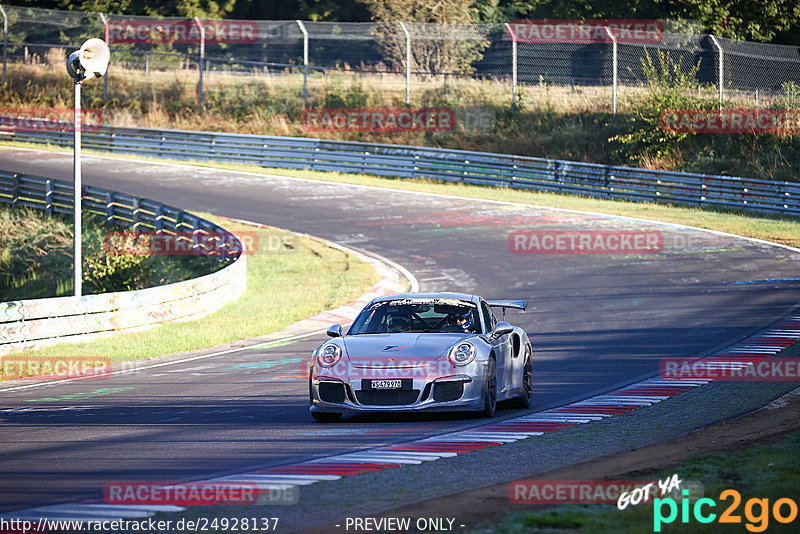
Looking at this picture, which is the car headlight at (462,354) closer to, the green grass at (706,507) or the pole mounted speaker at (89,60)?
the green grass at (706,507)

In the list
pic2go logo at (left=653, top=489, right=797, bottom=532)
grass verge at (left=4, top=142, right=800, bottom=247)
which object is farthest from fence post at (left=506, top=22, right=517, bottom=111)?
pic2go logo at (left=653, top=489, right=797, bottom=532)

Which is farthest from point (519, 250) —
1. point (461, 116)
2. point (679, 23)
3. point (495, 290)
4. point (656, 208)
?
point (679, 23)

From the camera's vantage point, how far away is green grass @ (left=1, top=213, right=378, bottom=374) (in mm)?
17281

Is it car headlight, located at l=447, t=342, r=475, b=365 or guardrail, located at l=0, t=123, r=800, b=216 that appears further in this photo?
guardrail, located at l=0, t=123, r=800, b=216

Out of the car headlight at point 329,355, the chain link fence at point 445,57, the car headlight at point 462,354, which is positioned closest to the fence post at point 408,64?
the chain link fence at point 445,57

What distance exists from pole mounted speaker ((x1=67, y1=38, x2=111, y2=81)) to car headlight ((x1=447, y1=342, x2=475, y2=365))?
8.85 m

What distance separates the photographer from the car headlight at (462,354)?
10352mm

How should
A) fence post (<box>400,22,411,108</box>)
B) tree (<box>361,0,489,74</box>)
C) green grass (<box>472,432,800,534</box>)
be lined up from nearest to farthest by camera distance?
green grass (<box>472,432,800,534</box>)
fence post (<box>400,22,411,108</box>)
tree (<box>361,0,489,74</box>)

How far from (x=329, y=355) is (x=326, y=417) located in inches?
23.9

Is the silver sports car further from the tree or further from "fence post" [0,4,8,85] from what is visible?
"fence post" [0,4,8,85]

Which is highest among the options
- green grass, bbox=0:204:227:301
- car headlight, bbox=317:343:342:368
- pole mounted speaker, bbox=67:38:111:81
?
pole mounted speaker, bbox=67:38:111:81

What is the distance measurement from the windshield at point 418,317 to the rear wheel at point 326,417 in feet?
3.58

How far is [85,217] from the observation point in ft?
106

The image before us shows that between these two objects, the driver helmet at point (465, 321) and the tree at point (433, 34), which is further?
the tree at point (433, 34)
